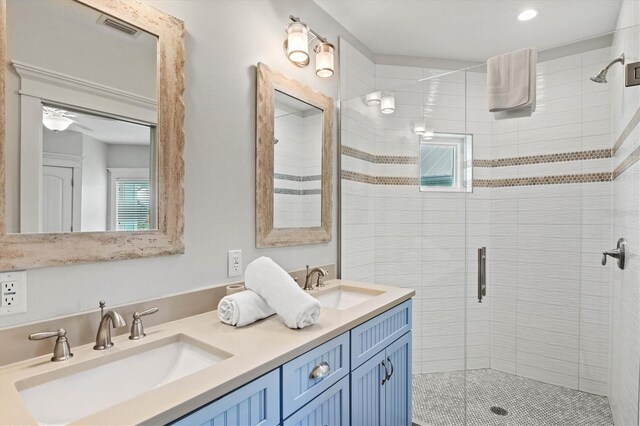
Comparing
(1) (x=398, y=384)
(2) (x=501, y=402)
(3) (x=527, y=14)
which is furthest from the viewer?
(3) (x=527, y=14)

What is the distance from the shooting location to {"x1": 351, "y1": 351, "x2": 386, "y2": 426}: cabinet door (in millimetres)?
1359

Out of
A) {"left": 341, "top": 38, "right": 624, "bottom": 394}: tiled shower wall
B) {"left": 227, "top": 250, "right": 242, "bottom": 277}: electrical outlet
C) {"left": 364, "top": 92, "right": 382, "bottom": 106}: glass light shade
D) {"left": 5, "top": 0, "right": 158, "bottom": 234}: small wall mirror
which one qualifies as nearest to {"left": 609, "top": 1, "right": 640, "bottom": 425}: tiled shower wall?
{"left": 341, "top": 38, "right": 624, "bottom": 394}: tiled shower wall

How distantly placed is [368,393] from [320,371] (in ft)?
1.44

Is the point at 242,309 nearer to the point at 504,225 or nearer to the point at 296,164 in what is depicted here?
the point at 296,164

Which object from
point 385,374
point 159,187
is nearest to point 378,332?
point 385,374

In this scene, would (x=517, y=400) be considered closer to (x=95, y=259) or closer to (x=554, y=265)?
(x=554, y=265)

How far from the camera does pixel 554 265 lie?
219 cm

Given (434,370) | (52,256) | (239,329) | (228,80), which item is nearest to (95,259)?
(52,256)

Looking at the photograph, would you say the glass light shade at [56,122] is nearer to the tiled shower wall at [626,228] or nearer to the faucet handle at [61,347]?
the faucet handle at [61,347]

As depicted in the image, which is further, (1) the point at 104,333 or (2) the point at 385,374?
(2) the point at 385,374

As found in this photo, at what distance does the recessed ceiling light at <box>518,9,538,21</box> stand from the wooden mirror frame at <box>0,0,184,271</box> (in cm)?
219

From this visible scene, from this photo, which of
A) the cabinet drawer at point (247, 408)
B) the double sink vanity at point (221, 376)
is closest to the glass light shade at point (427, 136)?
the double sink vanity at point (221, 376)

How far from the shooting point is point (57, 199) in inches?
39.8

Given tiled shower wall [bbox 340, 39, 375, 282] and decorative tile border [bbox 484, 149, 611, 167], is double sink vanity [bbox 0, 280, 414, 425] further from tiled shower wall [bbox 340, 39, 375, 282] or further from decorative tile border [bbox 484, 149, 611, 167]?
decorative tile border [bbox 484, 149, 611, 167]
